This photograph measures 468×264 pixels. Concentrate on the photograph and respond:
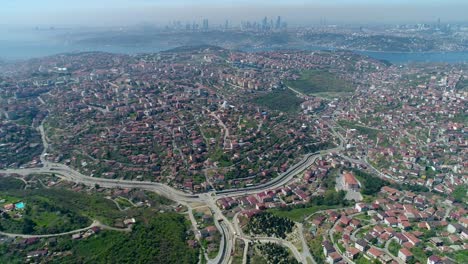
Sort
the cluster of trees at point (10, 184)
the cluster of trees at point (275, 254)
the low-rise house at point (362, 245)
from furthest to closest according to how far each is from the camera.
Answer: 1. the cluster of trees at point (10, 184)
2. the low-rise house at point (362, 245)
3. the cluster of trees at point (275, 254)

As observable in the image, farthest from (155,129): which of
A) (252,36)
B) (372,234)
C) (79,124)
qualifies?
(252,36)

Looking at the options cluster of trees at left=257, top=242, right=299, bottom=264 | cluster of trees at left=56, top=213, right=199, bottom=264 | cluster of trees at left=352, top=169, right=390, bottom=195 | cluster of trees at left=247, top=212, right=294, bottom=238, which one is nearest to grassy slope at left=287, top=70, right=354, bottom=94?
cluster of trees at left=352, top=169, right=390, bottom=195

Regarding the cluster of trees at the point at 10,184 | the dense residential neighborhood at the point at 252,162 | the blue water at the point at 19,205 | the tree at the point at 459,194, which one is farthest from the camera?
the cluster of trees at the point at 10,184

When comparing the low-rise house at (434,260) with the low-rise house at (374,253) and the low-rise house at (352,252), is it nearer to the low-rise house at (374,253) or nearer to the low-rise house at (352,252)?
the low-rise house at (374,253)

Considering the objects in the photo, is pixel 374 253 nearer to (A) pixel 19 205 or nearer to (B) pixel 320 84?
(A) pixel 19 205

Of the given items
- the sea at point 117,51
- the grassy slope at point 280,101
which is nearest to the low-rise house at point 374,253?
the grassy slope at point 280,101

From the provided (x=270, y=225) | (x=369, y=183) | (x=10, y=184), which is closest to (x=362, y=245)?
(x=270, y=225)

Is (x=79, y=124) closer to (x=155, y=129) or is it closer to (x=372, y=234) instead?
(x=155, y=129)
